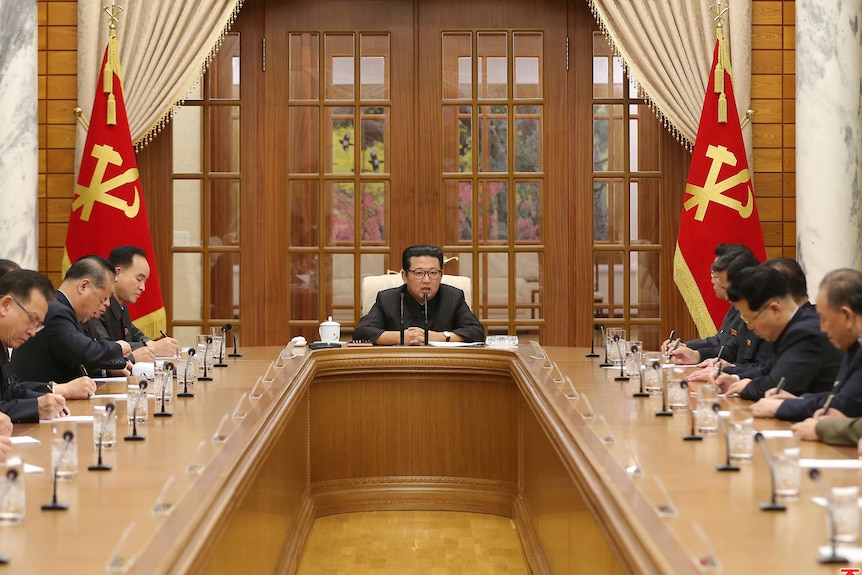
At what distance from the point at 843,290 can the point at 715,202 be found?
3653 millimetres

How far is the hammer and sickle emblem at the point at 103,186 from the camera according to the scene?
7.02 meters

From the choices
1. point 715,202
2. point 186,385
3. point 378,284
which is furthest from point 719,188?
point 186,385

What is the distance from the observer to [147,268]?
617 cm

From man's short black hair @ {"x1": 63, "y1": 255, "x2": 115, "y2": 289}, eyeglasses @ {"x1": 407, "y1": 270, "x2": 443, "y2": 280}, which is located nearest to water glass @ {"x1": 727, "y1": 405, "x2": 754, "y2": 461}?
man's short black hair @ {"x1": 63, "y1": 255, "x2": 115, "y2": 289}

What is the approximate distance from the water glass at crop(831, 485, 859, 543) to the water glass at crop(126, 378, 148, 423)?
2.04 metres

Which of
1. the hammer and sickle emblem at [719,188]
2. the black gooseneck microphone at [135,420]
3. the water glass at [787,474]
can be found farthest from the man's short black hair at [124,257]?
the water glass at [787,474]

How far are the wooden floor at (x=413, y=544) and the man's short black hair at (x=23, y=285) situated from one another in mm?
1588

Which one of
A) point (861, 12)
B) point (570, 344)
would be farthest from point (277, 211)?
point (861, 12)

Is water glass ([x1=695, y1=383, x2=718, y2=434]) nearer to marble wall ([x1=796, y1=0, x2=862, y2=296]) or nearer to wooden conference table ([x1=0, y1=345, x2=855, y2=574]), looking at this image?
wooden conference table ([x1=0, y1=345, x2=855, y2=574])

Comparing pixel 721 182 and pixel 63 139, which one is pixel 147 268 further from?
pixel 721 182

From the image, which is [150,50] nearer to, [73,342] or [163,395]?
[73,342]

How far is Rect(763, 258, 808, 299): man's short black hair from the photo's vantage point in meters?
4.55

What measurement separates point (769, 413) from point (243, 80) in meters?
4.84

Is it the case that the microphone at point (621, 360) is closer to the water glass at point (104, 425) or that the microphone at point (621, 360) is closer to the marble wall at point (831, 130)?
the marble wall at point (831, 130)
